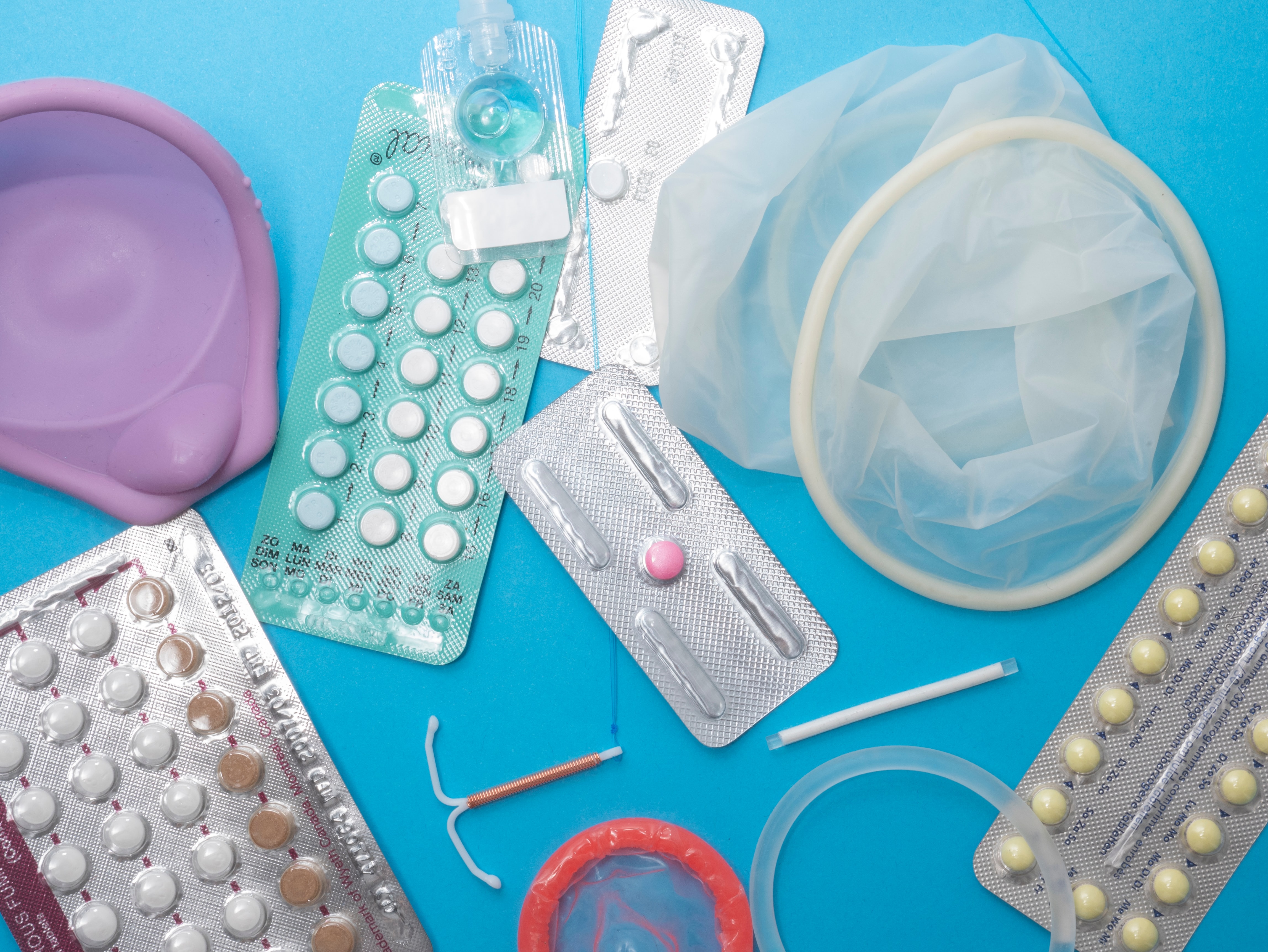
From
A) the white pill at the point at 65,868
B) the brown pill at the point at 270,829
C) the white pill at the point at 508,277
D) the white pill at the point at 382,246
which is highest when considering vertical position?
the white pill at the point at 508,277

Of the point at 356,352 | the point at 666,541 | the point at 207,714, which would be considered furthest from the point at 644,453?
the point at 207,714

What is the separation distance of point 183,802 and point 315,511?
1.15ft

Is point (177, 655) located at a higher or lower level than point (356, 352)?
lower

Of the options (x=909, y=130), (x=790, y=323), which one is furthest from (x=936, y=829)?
(x=909, y=130)

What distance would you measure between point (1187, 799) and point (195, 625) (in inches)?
44.7

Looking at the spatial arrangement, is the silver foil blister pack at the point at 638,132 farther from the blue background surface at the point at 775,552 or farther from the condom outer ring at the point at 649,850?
the condom outer ring at the point at 649,850

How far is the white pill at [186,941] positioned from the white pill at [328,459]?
53cm

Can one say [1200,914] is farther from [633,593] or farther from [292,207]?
[292,207]

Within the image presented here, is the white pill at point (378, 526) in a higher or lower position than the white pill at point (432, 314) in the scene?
lower

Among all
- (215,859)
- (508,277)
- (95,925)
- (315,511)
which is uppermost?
(508,277)

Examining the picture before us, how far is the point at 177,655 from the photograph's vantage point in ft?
2.93

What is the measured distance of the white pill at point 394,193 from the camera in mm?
884

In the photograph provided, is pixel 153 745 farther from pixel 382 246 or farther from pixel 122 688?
pixel 382 246

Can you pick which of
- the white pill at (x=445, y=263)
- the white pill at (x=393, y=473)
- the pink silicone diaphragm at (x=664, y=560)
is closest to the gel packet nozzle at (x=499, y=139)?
the white pill at (x=445, y=263)
